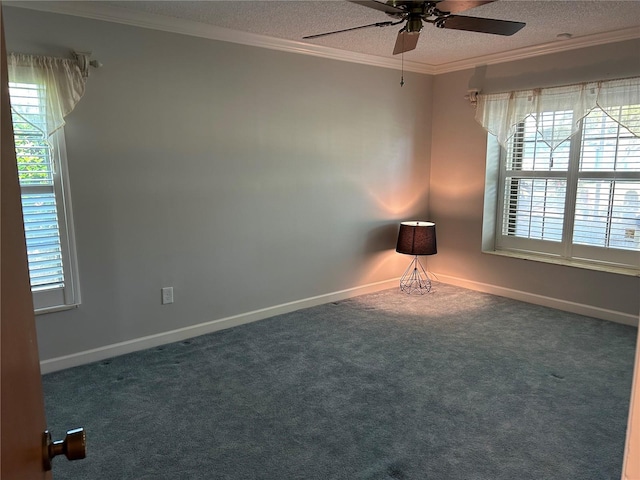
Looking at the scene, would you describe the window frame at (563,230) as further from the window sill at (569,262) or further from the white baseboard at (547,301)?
the white baseboard at (547,301)

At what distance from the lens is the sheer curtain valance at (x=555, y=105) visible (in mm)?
3621

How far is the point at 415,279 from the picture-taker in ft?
17.0

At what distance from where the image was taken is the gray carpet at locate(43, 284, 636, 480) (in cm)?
210

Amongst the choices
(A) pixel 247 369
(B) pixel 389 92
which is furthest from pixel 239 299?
(B) pixel 389 92

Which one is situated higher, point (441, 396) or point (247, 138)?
point (247, 138)

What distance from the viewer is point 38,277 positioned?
2875 millimetres

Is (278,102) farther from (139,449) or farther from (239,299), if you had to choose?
(139,449)

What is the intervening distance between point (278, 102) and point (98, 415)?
262cm

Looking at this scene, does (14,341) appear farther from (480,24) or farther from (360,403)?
(480,24)

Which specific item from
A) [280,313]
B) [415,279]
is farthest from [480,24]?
[415,279]

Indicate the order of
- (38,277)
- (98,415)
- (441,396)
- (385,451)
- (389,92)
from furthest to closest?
(389,92), (38,277), (441,396), (98,415), (385,451)

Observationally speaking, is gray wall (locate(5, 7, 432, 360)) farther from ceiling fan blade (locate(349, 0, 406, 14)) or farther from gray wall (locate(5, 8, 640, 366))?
ceiling fan blade (locate(349, 0, 406, 14))

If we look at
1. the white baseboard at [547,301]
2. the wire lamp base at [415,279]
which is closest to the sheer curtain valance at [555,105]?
the white baseboard at [547,301]

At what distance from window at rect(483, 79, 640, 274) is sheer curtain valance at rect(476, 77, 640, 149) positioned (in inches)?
0.5
